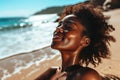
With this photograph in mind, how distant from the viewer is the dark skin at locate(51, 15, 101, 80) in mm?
2434

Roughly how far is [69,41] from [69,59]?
20 cm

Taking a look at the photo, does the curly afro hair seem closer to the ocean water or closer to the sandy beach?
the sandy beach

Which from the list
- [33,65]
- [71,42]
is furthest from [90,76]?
[33,65]

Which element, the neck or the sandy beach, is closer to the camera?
the neck

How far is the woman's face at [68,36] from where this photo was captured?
7.98 ft

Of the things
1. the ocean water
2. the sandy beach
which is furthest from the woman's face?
the ocean water

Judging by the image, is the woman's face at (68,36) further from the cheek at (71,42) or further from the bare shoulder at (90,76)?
the bare shoulder at (90,76)

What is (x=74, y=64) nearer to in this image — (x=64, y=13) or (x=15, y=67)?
(x=64, y=13)

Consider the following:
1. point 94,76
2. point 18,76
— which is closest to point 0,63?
point 18,76

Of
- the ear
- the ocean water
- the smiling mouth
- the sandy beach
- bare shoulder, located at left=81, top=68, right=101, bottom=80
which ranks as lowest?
the ocean water

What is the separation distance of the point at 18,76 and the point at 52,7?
131373mm

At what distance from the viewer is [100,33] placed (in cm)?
261

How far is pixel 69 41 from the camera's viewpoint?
244 centimetres

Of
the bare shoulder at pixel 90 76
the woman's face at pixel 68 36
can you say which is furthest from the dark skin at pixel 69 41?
the bare shoulder at pixel 90 76
